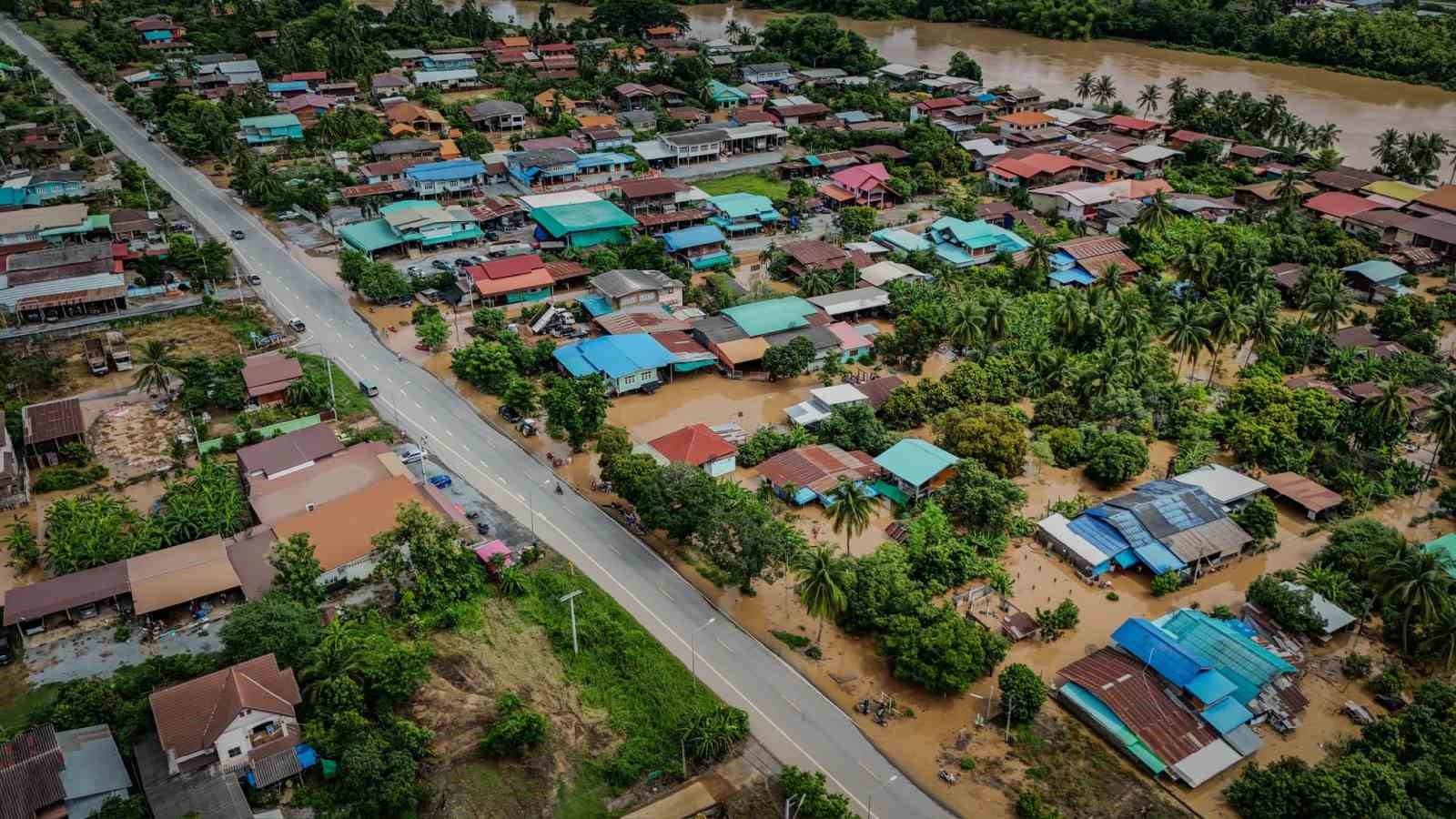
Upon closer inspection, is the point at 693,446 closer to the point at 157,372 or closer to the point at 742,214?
the point at 157,372

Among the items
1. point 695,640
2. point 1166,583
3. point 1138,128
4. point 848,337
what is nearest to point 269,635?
point 695,640

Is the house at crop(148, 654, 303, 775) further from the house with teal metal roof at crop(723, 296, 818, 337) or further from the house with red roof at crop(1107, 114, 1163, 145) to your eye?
the house with red roof at crop(1107, 114, 1163, 145)

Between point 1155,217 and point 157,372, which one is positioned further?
point 1155,217

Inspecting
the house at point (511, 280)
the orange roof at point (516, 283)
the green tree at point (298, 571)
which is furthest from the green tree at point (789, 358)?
the green tree at point (298, 571)

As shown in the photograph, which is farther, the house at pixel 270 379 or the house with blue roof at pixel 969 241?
the house with blue roof at pixel 969 241

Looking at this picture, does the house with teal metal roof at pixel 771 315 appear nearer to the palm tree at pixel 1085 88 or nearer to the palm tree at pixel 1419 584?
the palm tree at pixel 1419 584

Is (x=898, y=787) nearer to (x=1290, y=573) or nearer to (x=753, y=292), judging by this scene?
A: (x=1290, y=573)
